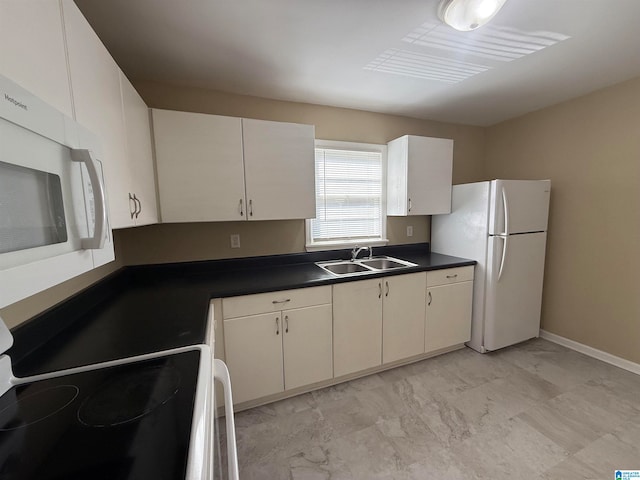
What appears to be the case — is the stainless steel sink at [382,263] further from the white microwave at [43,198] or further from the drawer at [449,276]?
the white microwave at [43,198]

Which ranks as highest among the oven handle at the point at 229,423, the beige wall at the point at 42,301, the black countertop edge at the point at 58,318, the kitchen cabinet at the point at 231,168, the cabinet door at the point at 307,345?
the kitchen cabinet at the point at 231,168

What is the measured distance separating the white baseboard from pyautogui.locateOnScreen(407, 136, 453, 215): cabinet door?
65.3 inches

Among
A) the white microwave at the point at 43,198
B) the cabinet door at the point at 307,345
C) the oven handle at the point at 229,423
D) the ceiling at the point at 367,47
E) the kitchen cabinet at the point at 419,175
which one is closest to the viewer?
the white microwave at the point at 43,198

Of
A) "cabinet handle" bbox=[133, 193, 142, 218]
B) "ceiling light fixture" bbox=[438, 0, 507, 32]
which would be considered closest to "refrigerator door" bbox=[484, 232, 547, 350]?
"ceiling light fixture" bbox=[438, 0, 507, 32]

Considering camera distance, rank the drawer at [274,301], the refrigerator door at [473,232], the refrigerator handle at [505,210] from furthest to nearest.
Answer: the refrigerator door at [473,232] < the refrigerator handle at [505,210] < the drawer at [274,301]

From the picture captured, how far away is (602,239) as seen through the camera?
7.70 ft

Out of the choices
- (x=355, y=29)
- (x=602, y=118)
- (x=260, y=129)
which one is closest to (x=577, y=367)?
(x=602, y=118)

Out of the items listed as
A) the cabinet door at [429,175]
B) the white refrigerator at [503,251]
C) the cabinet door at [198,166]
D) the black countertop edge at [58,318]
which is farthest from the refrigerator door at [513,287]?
the black countertop edge at [58,318]

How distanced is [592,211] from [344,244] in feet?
7.32

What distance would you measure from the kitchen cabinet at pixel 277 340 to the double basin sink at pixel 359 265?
1.66 ft

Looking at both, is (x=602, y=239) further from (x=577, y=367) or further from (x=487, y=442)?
(x=487, y=442)

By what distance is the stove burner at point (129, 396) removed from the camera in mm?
629

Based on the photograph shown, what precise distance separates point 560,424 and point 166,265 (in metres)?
2.93

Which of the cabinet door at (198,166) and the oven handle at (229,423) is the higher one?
the cabinet door at (198,166)
